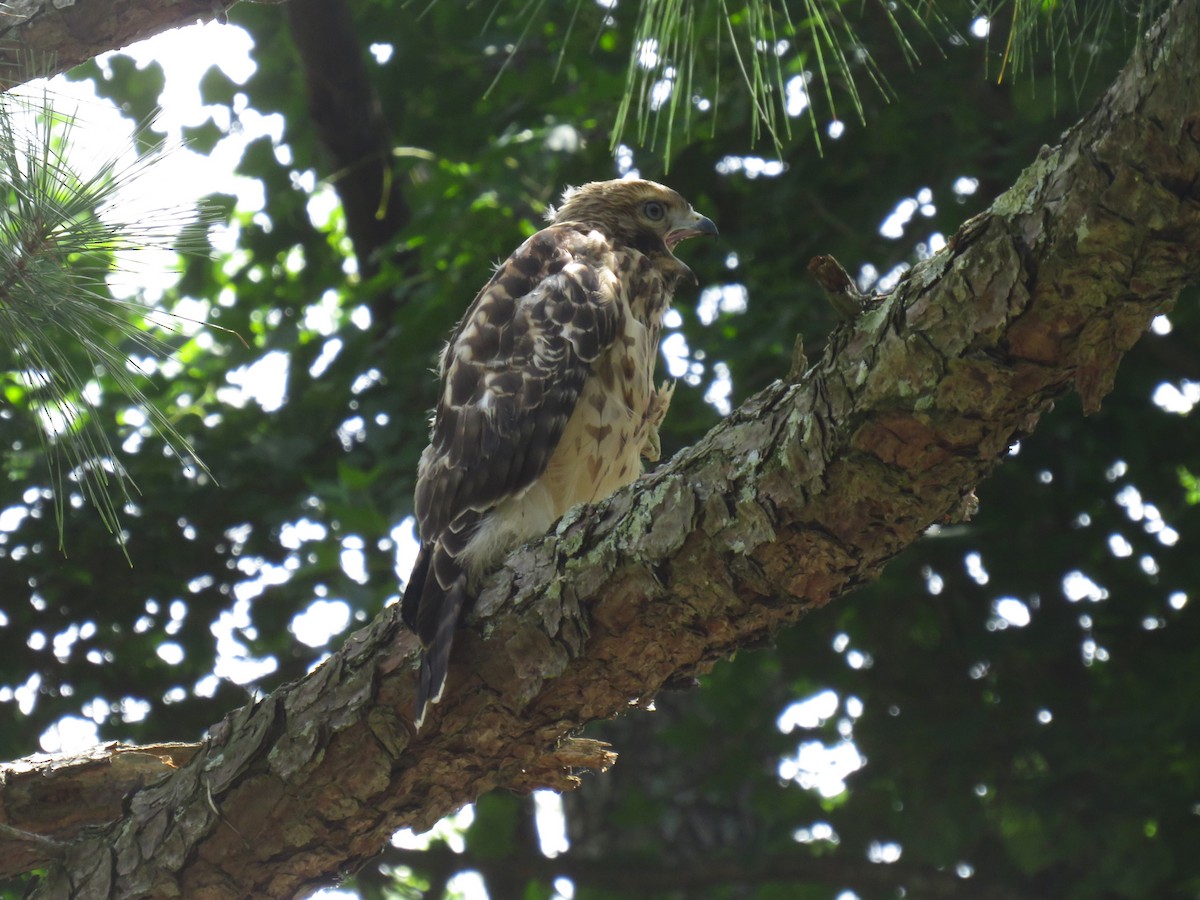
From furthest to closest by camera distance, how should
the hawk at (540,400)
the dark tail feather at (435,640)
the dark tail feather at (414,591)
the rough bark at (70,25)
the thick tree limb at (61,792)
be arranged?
the hawk at (540,400) → the thick tree limb at (61,792) → the rough bark at (70,25) → the dark tail feather at (414,591) → the dark tail feather at (435,640)

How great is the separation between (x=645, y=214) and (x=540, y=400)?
1.37 metres

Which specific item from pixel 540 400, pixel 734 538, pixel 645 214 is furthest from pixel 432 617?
pixel 645 214

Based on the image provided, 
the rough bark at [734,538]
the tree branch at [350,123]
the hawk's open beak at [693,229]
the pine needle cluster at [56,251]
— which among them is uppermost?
the tree branch at [350,123]

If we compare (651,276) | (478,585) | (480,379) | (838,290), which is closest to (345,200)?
(651,276)

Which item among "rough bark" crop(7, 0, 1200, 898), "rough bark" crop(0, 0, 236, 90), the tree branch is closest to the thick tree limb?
"rough bark" crop(7, 0, 1200, 898)

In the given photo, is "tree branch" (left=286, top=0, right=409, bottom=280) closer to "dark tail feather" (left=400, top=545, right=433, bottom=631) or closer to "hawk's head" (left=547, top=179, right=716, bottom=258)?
"hawk's head" (left=547, top=179, right=716, bottom=258)

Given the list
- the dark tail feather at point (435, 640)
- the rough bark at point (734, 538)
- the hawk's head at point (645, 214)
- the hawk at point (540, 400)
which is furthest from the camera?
the hawk's head at point (645, 214)

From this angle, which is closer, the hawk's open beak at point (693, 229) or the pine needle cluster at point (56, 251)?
the pine needle cluster at point (56, 251)

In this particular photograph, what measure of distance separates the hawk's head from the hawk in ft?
0.94

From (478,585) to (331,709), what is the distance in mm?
414

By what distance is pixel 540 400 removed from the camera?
11.6 feet

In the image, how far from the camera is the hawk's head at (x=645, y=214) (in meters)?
4.62

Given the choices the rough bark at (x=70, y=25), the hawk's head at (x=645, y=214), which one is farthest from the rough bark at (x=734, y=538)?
the hawk's head at (x=645, y=214)

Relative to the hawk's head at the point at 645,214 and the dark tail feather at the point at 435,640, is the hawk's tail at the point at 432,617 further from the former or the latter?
the hawk's head at the point at 645,214
